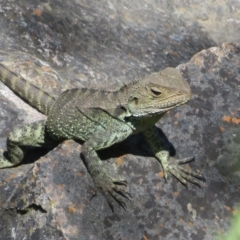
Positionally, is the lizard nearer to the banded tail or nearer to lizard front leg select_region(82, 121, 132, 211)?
lizard front leg select_region(82, 121, 132, 211)

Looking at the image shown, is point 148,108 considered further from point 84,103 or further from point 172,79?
point 84,103

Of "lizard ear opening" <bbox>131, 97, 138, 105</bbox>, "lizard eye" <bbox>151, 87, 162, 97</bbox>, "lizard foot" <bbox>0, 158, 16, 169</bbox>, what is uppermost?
"lizard eye" <bbox>151, 87, 162, 97</bbox>

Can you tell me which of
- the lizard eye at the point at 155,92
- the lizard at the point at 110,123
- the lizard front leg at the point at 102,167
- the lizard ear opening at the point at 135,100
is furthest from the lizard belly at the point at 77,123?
the lizard eye at the point at 155,92

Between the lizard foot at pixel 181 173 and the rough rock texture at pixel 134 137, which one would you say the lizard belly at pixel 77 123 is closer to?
the rough rock texture at pixel 134 137

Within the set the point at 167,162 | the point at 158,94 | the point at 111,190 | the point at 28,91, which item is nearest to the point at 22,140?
the point at 28,91

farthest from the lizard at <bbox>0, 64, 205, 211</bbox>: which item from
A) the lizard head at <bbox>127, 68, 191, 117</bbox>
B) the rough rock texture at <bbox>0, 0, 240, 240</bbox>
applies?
the rough rock texture at <bbox>0, 0, 240, 240</bbox>

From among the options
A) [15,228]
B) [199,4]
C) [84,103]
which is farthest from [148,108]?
[199,4]
